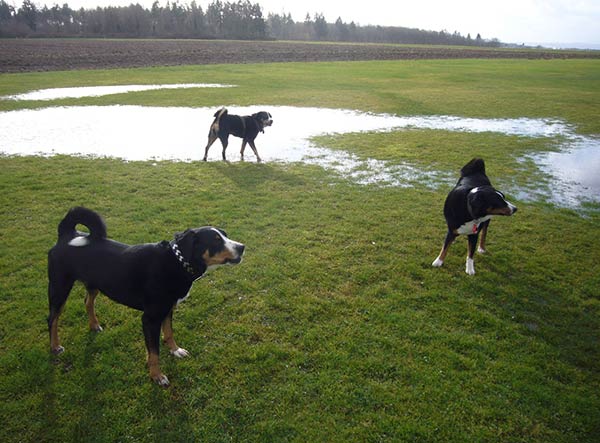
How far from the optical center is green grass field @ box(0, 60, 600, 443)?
3.72 metres

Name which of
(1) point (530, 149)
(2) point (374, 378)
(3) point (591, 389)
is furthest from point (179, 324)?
(1) point (530, 149)

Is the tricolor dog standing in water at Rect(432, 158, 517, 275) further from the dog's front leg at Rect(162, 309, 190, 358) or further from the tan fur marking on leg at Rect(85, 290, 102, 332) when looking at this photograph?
the tan fur marking on leg at Rect(85, 290, 102, 332)

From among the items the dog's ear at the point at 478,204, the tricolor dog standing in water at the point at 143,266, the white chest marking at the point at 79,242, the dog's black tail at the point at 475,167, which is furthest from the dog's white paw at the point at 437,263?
the white chest marking at the point at 79,242

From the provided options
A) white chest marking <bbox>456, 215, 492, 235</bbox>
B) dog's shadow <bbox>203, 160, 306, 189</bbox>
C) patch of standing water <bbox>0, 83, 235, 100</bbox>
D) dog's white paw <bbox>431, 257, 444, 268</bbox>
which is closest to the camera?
white chest marking <bbox>456, 215, 492, 235</bbox>

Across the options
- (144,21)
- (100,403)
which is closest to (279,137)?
(100,403)

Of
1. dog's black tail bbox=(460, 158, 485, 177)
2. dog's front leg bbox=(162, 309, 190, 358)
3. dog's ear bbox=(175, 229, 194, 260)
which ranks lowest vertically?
dog's front leg bbox=(162, 309, 190, 358)

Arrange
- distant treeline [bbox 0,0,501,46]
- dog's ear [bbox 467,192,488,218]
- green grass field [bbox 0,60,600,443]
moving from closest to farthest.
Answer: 1. green grass field [bbox 0,60,600,443]
2. dog's ear [bbox 467,192,488,218]
3. distant treeline [bbox 0,0,501,46]

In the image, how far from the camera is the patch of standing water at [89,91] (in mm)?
20906

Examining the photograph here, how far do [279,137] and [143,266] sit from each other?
11.2 metres

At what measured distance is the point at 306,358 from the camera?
4.42 metres

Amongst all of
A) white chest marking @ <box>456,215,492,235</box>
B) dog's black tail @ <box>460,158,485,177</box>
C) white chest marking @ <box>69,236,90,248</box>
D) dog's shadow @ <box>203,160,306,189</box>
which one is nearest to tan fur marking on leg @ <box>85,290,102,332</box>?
white chest marking @ <box>69,236,90,248</box>

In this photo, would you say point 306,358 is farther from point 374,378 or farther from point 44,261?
point 44,261

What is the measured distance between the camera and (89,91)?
23297 mm

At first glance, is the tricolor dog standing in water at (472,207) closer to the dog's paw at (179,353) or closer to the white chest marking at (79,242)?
the dog's paw at (179,353)
